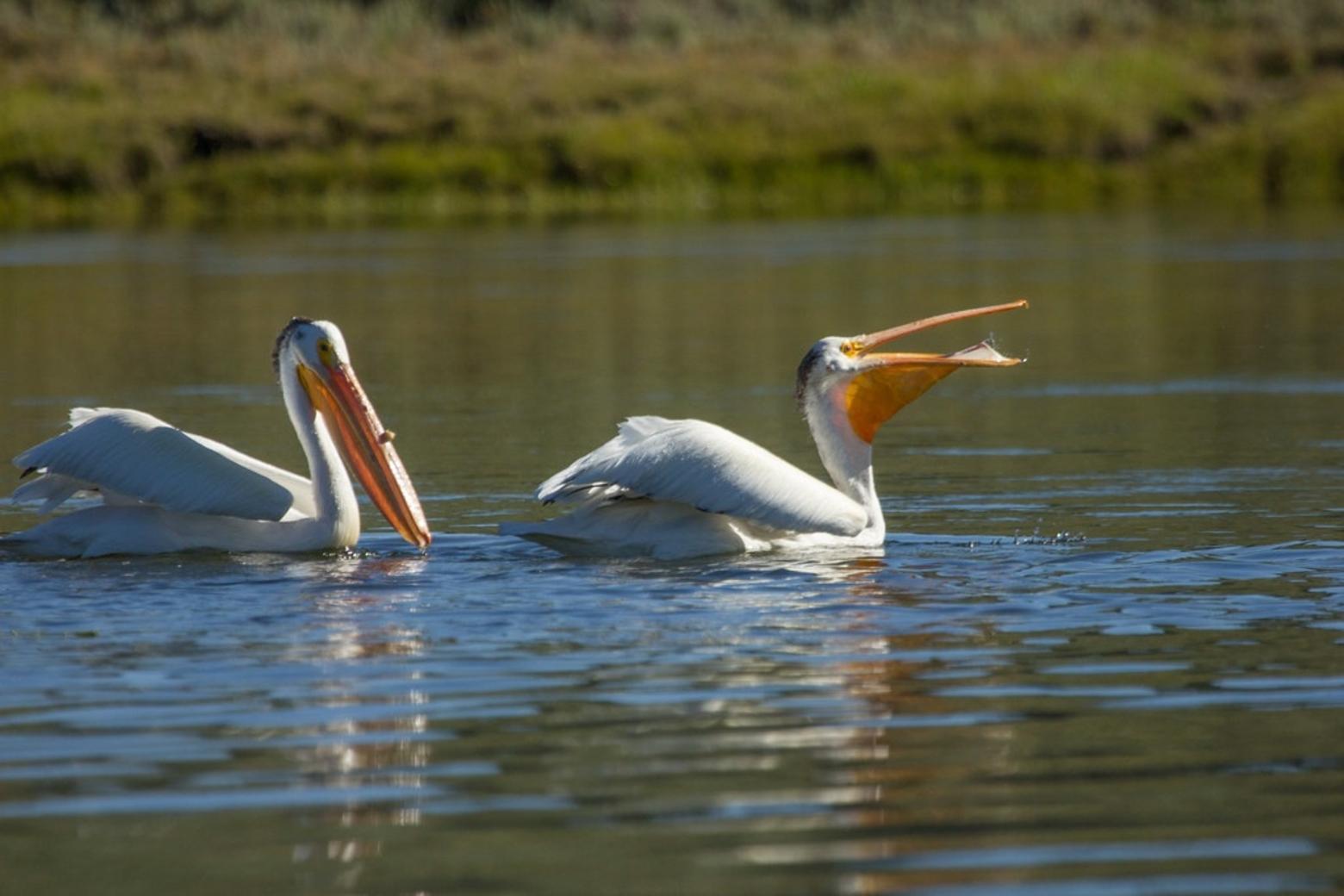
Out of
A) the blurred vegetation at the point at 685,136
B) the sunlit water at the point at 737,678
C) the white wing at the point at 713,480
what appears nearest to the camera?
the sunlit water at the point at 737,678

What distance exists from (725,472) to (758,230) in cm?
1777

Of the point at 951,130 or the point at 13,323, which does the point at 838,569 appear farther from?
the point at 951,130

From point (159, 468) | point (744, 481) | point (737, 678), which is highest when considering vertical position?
point (159, 468)

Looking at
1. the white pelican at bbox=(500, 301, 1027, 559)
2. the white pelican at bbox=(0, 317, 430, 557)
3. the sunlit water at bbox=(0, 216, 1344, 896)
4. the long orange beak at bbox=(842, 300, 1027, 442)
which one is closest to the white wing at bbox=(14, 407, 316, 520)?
the white pelican at bbox=(0, 317, 430, 557)

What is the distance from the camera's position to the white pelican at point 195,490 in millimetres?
7805

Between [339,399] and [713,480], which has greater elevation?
[339,399]

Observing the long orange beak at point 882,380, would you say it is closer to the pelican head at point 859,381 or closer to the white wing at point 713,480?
the pelican head at point 859,381

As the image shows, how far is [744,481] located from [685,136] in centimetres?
2262

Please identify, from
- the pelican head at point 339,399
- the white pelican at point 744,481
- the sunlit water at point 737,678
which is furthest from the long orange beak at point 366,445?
the white pelican at point 744,481

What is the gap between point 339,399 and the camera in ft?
27.0

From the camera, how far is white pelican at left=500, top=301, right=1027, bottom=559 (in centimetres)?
751

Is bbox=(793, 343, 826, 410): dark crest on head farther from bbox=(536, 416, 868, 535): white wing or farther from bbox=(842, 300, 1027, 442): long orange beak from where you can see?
bbox=(536, 416, 868, 535): white wing

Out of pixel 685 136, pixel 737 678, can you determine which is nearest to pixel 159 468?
pixel 737 678

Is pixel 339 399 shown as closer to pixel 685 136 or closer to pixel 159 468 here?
pixel 159 468
